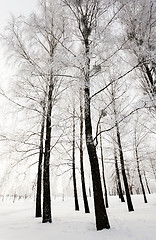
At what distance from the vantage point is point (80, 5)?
5.83m

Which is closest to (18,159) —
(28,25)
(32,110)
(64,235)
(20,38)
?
(32,110)

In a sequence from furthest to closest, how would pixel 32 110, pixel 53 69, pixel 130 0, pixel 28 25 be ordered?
1. pixel 32 110
2. pixel 28 25
3. pixel 130 0
4. pixel 53 69

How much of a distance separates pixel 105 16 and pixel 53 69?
275 cm

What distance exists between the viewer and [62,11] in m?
6.08

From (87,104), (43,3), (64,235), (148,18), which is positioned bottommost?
(64,235)

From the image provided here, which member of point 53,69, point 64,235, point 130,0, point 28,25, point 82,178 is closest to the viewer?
point 64,235

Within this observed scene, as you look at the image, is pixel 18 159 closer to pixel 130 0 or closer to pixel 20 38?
pixel 20 38

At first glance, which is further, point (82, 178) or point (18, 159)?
point (82, 178)

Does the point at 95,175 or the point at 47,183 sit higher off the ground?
the point at 95,175

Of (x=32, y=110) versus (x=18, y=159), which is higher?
(x=32, y=110)

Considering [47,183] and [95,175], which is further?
[47,183]

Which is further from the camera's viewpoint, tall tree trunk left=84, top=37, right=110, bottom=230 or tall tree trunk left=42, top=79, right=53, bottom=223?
tall tree trunk left=42, top=79, right=53, bottom=223

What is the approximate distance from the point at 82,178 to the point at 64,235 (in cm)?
565

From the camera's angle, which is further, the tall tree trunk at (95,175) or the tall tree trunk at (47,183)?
the tall tree trunk at (47,183)
